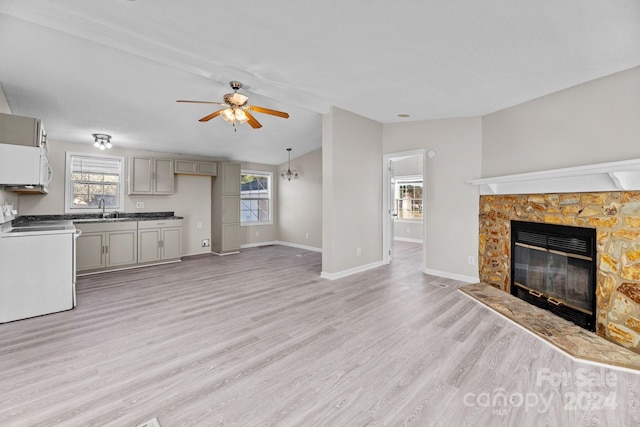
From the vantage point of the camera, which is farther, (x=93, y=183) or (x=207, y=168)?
(x=207, y=168)

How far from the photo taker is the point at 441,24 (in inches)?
82.4

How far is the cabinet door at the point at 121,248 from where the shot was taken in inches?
185

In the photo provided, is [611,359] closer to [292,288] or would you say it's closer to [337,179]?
[292,288]

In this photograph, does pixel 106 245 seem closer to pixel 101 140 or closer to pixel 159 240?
pixel 159 240

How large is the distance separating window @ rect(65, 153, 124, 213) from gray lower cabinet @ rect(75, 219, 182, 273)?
79cm

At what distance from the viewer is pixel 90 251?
4.50 m

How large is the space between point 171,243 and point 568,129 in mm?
6478

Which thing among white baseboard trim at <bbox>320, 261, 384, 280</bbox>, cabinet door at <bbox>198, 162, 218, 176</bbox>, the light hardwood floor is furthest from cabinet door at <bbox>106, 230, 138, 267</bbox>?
white baseboard trim at <bbox>320, 261, 384, 280</bbox>

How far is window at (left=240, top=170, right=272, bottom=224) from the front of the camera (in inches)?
289

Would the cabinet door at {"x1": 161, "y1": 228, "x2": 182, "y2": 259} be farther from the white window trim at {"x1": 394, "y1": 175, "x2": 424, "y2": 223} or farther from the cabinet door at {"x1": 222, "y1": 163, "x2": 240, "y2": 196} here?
the white window trim at {"x1": 394, "y1": 175, "x2": 424, "y2": 223}

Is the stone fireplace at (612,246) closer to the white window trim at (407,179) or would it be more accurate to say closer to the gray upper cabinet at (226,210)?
the white window trim at (407,179)

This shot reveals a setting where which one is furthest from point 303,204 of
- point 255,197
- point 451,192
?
point 451,192

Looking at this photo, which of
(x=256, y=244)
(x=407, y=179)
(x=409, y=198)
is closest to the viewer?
(x=256, y=244)

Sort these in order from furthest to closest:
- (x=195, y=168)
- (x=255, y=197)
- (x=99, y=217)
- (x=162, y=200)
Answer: (x=255, y=197) < (x=195, y=168) < (x=162, y=200) < (x=99, y=217)
